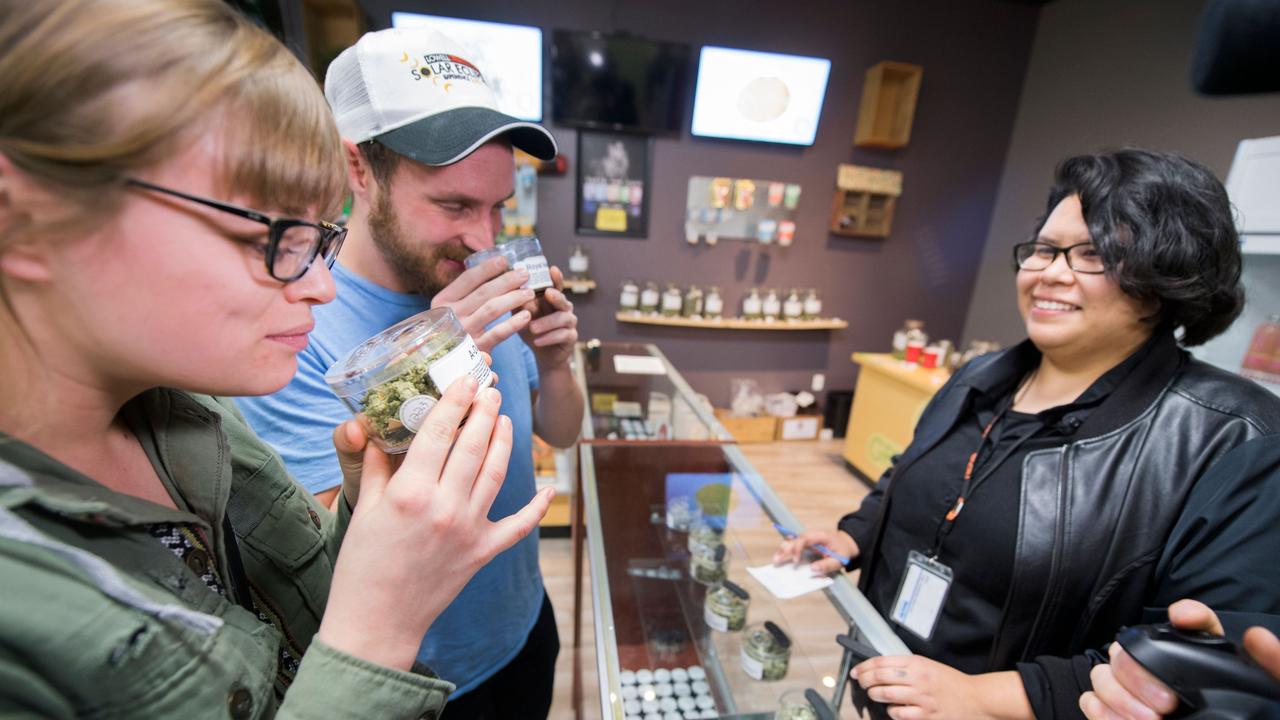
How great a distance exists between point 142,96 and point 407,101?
2.04ft

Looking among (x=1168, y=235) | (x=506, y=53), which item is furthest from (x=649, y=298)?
(x=1168, y=235)

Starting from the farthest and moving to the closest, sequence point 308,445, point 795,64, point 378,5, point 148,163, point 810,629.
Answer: point 795,64 < point 378,5 < point 810,629 < point 308,445 < point 148,163

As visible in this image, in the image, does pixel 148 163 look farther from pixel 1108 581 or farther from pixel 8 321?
pixel 1108 581

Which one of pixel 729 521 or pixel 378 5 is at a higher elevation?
pixel 378 5

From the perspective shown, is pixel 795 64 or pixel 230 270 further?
pixel 795 64

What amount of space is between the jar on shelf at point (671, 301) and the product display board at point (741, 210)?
Result: 16.9 inches

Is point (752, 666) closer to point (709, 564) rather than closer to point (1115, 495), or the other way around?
point (709, 564)

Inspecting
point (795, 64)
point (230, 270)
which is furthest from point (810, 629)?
point (795, 64)

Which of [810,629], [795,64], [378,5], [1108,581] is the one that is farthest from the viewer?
[795,64]

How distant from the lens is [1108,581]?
979 millimetres

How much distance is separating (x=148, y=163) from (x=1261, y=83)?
991 millimetres

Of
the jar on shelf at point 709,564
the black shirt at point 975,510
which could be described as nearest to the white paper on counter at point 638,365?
the jar on shelf at point 709,564

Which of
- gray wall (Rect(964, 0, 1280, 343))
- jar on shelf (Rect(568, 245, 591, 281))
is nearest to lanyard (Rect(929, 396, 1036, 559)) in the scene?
gray wall (Rect(964, 0, 1280, 343))

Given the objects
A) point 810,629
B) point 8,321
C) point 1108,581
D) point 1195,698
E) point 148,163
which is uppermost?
point 148,163
